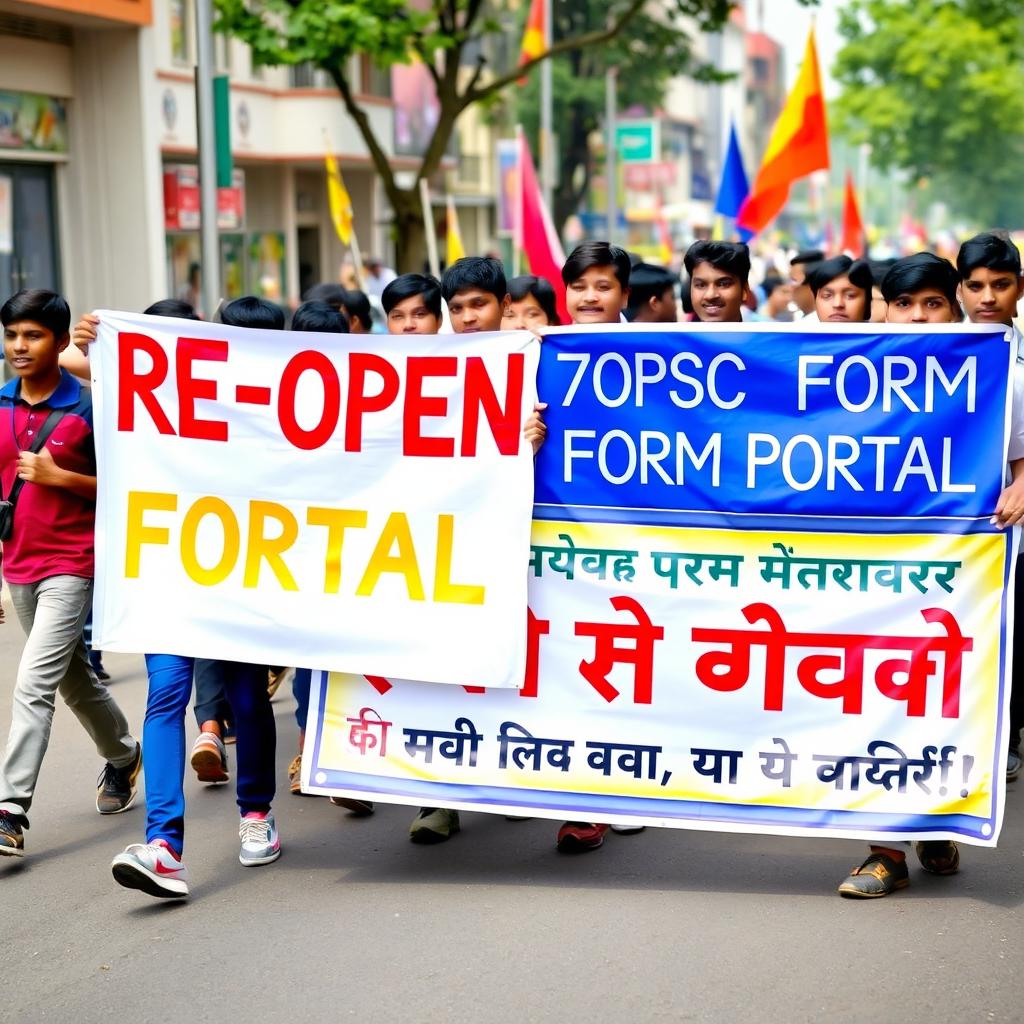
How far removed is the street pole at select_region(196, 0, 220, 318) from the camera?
12578 millimetres

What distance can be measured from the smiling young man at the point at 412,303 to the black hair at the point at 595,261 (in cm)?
50

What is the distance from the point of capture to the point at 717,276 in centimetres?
627

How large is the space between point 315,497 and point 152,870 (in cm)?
121

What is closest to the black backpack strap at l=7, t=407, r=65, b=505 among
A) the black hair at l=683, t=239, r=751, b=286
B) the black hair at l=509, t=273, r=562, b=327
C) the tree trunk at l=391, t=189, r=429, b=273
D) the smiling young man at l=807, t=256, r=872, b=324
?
the black hair at l=509, t=273, r=562, b=327

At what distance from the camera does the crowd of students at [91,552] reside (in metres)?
4.87

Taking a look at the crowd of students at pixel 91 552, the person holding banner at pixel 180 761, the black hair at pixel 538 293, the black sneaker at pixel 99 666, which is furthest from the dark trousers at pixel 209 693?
the black hair at pixel 538 293

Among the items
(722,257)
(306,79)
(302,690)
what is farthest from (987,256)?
(306,79)

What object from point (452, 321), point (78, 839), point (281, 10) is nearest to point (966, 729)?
point (452, 321)

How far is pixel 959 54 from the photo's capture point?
4819 cm

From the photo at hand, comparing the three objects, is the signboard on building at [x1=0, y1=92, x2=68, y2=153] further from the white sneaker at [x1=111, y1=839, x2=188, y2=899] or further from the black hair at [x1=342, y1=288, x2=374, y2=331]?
the white sneaker at [x1=111, y1=839, x2=188, y2=899]

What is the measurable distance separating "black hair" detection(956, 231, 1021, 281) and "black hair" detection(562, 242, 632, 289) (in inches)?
44.5

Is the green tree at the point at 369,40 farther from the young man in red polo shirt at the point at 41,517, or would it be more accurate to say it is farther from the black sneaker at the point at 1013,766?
the black sneaker at the point at 1013,766

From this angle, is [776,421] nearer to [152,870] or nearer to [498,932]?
[498,932]

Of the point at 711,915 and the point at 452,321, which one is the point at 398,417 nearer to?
the point at 452,321
